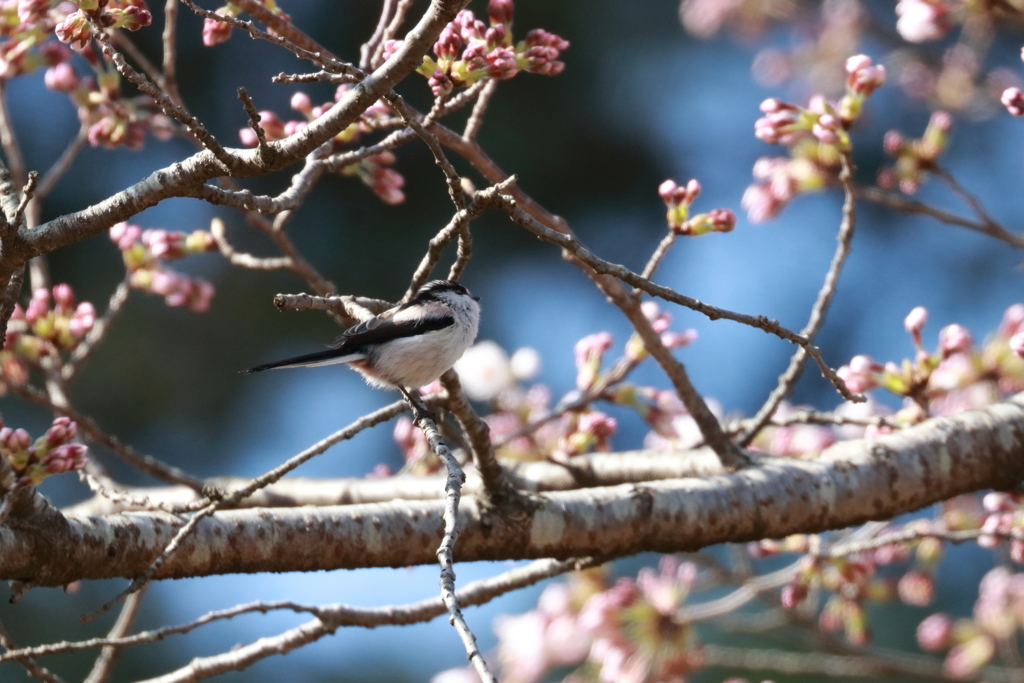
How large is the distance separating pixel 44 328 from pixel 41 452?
0.86 meters

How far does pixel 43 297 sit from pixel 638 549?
1.51 m

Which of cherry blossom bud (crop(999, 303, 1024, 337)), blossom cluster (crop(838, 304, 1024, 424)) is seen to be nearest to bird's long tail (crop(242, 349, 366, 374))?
blossom cluster (crop(838, 304, 1024, 424))

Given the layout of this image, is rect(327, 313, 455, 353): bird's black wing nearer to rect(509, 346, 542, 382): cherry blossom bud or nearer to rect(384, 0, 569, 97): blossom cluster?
rect(384, 0, 569, 97): blossom cluster

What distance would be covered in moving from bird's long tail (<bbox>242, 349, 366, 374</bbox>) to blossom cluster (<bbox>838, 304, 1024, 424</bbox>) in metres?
1.17

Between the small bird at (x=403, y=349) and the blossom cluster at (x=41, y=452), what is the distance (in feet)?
1.89

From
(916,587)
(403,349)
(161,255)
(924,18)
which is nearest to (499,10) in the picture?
(403,349)

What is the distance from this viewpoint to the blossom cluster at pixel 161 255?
234 cm

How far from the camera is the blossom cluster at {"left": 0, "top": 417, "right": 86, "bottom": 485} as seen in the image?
56.9 inches

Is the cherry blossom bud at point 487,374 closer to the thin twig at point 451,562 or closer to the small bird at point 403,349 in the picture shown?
the small bird at point 403,349

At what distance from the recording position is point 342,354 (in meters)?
2.20

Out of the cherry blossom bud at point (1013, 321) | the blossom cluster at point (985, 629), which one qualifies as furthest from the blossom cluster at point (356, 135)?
the blossom cluster at point (985, 629)

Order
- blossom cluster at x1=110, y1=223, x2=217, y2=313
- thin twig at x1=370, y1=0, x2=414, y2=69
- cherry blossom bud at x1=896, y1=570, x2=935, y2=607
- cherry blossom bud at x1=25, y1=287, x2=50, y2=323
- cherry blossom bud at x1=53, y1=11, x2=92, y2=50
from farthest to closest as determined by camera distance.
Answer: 1. cherry blossom bud at x1=896, y1=570, x2=935, y2=607
2. blossom cluster at x1=110, y1=223, x2=217, y2=313
3. cherry blossom bud at x1=25, y1=287, x2=50, y2=323
4. thin twig at x1=370, y1=0, x2=414, y2=69
5. cherry blossom bud at x1=53, y1=11, x2=92, y2=50

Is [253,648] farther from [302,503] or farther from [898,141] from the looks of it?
[898,141]

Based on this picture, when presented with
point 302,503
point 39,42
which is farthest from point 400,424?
point 39,42
